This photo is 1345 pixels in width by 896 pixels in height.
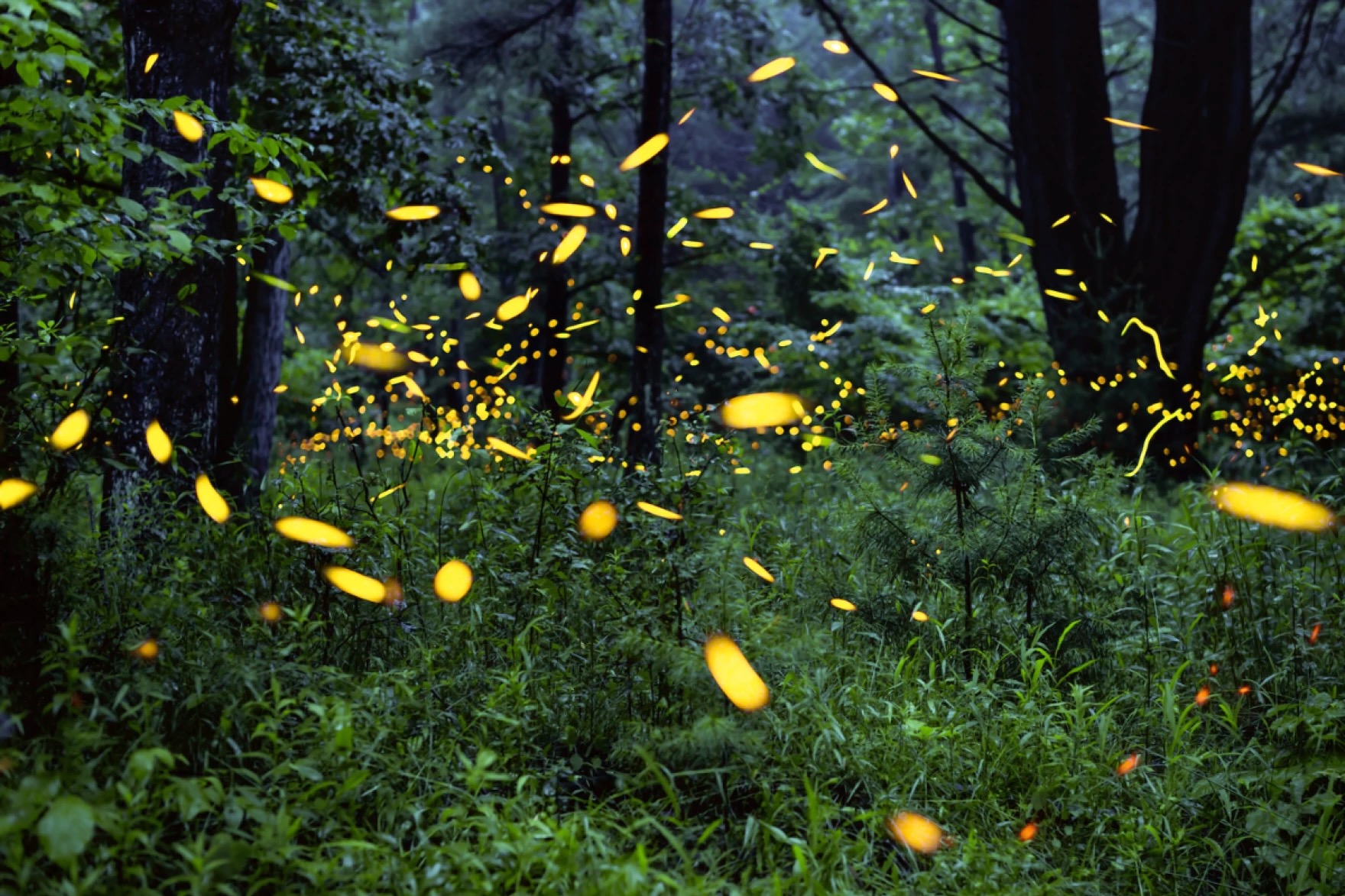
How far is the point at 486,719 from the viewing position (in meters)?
3.57

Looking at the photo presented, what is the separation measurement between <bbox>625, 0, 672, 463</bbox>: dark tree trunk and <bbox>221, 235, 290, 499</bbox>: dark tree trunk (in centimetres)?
322

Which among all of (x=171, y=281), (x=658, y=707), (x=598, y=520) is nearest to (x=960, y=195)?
(x=598, y=520)

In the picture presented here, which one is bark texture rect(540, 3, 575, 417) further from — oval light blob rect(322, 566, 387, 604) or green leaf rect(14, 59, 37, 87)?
green leaf rect(14, 59, 37, 87)

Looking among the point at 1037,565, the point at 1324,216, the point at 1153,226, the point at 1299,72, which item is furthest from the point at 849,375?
the point at 1037,565

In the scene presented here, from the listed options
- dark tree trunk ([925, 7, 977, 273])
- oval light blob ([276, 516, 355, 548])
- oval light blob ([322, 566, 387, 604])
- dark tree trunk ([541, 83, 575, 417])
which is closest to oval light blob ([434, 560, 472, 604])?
oval light blob ([322, 566, 387, 604])

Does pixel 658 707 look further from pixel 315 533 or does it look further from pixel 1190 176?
pixel 1190 176

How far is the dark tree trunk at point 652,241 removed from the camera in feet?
27.7

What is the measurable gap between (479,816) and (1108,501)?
3.41m

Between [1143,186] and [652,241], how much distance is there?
4.36 meters

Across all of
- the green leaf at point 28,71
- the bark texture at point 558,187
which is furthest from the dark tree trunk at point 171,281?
the bark texture at point 558,187

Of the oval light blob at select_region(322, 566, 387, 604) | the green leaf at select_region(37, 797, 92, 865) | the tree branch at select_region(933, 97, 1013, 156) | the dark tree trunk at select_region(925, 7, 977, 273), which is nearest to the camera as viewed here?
the green leaf at select_region(37, 797, 92, 865)

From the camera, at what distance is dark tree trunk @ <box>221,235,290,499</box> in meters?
9.14

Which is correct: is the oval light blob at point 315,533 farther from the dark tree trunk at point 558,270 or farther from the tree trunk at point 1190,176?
the dark tree trunk at point 558,270

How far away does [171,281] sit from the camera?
204 inches
